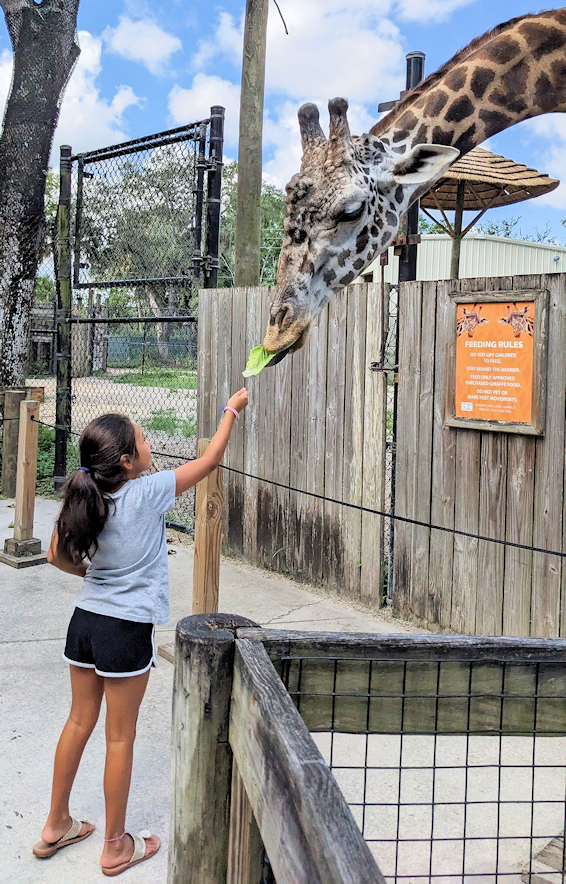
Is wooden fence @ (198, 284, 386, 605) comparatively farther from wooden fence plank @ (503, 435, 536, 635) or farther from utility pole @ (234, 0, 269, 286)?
utility pole @ (234, 0, 269, 286)

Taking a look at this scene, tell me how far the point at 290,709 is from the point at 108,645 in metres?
1.61

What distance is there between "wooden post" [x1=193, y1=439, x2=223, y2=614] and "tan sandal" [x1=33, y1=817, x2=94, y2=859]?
1336mm

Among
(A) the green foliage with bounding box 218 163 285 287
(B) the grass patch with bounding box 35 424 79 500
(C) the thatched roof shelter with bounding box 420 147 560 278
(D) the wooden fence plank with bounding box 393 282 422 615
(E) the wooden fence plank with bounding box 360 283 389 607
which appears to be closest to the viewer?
(D) the wooden fence plank with bounding box 393 282 422 615

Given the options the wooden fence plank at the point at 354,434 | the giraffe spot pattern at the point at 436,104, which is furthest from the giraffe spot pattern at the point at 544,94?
the wooden fence plank at the point at 354,434

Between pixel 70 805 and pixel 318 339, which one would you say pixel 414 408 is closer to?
pixel 318 339

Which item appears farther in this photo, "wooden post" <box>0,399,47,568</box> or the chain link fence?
the chain link fence

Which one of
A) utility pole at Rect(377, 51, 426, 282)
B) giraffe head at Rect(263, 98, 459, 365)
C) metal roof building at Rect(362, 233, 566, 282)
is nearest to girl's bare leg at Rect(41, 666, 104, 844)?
giraffe head at Rect(263, 98, 459, 365)

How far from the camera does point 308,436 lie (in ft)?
20.6

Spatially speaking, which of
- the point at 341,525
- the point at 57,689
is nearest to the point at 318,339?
the point at 341,525

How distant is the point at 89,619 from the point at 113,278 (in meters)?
6.58

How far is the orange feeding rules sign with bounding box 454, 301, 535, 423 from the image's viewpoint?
15.6ft

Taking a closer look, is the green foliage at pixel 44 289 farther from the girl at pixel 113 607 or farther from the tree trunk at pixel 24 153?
the girl at pixel 113 607

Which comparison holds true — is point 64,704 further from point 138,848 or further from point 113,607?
point 113,607

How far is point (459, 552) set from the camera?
17.0 feet
